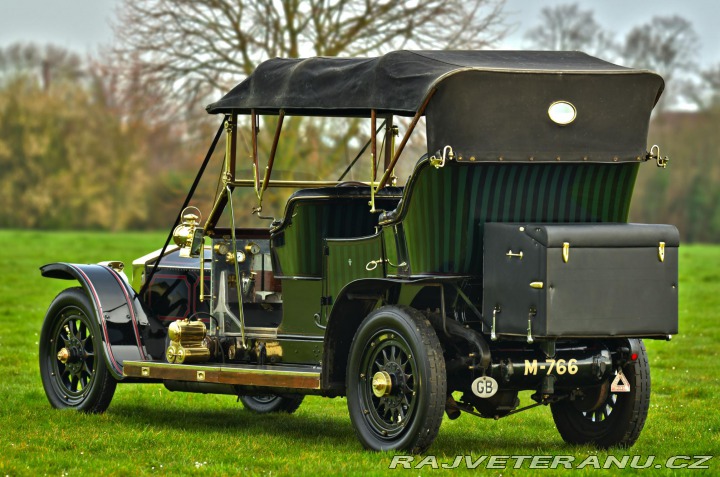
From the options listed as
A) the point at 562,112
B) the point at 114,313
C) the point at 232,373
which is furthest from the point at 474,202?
the point at 114,313

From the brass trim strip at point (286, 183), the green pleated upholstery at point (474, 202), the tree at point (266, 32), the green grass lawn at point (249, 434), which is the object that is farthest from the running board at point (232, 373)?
the tree at point (266, 32)

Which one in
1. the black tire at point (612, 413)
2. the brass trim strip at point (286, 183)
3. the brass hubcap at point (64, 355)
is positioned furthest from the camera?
the brass hubcap at point (64, 355)

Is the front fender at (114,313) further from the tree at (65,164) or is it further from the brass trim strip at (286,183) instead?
the tree at (65,164)

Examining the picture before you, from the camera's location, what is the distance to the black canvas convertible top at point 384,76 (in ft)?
27.9

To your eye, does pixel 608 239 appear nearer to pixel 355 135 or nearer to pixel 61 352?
pixel 61 352

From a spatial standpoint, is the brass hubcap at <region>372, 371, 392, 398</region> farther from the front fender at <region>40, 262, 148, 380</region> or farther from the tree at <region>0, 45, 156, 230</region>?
the tree at <region>0, 45, 156, 230</region>

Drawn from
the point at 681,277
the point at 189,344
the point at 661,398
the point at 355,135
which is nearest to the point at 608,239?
the point at 189,344

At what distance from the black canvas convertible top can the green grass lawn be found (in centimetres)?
217

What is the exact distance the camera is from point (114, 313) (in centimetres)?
1059

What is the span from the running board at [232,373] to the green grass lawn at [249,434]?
370 mm

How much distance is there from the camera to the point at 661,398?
1218 cm

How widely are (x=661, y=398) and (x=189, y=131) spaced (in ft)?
64.3

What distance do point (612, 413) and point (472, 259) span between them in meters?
1.55

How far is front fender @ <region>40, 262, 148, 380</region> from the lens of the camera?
34.2 ft
